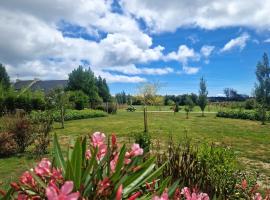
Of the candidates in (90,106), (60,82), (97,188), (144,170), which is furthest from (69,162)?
(60,82)

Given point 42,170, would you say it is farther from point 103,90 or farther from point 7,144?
point 103,90

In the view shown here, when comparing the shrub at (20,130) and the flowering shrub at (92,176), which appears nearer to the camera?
the flowering shrub at (92,176)

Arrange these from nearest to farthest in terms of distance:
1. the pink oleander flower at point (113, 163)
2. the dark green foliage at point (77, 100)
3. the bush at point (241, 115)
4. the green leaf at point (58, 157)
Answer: the pink oleander flower at point (113, 163) → the green leaf at point (58, 157) → the bush at point (241, 115) → the dark green foliage at point (77, 100)

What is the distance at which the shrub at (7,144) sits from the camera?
529 inches

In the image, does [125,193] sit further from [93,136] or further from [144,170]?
[93,136]

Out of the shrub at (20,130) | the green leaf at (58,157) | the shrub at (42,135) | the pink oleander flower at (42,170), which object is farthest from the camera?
the shrub at (20,130)

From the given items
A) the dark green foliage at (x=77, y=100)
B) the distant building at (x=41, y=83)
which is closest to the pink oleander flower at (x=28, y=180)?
the dark green foliage at (x=77, y=100)

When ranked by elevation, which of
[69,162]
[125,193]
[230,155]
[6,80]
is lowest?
[230,155]

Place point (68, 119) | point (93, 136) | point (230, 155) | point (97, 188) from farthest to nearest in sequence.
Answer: point (68, 119) → point (230, 155) → point (93, 136) → point (97, 188)

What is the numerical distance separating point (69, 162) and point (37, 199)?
0.21m

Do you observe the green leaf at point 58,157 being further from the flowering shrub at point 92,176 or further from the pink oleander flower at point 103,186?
the pink oleander flower at point 103,186

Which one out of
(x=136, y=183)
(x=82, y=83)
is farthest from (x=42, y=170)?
(x=82, y=83)

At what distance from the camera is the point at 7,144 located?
13.6 metres

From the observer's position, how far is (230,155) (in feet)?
20.6
